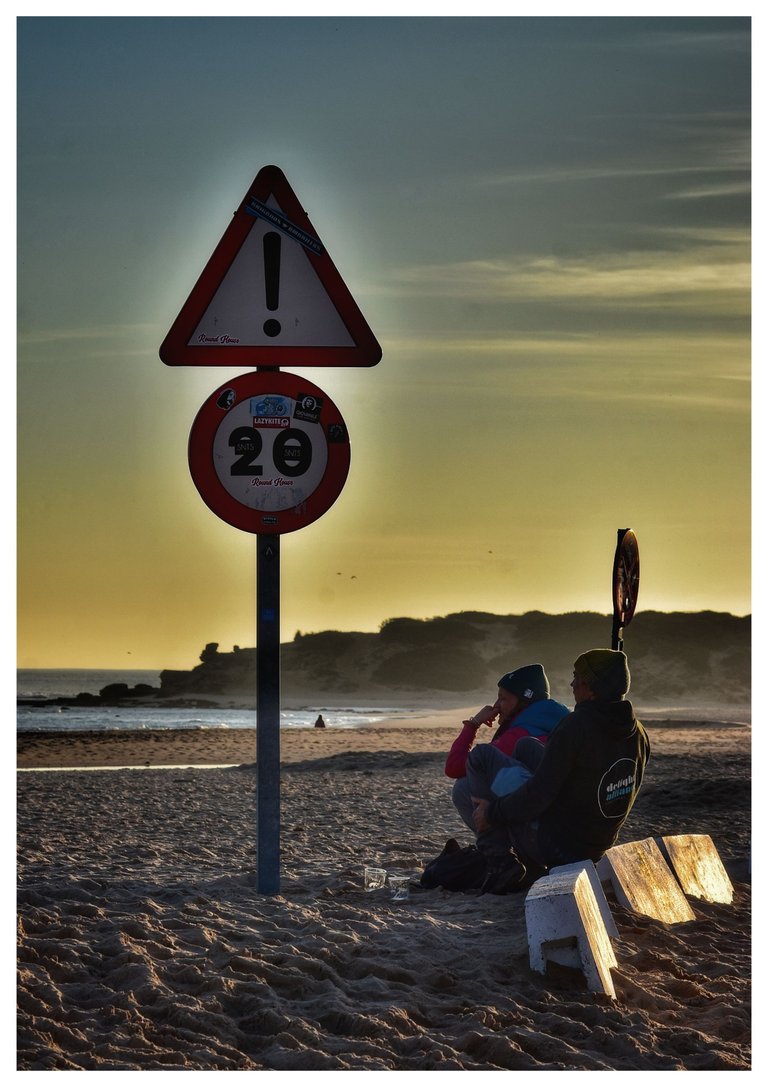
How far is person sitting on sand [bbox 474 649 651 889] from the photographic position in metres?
4.75

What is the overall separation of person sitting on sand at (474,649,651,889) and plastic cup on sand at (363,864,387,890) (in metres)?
0.74

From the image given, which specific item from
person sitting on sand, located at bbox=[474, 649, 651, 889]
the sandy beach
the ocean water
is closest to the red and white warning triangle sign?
person sitting on sand, located at bbox=[474, 649, 651, 889]

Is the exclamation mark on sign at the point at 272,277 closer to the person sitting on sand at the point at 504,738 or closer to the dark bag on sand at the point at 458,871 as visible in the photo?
the person sitting on sand at the point at 504,738

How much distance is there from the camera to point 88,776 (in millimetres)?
13320

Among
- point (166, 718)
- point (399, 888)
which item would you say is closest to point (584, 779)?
point (399, 888)

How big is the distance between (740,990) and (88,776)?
34.0 ft

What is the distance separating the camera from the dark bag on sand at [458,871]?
5.39m

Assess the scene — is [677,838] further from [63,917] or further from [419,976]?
[63,917]

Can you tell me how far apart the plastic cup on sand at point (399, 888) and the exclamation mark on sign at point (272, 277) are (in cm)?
265

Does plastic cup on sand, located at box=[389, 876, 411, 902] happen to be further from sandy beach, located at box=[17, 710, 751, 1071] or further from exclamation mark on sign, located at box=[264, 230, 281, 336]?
exclamation mark on sign, located at box=[264, 230, 281, 336]

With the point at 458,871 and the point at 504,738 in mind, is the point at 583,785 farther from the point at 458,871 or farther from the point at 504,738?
the point at 458,871

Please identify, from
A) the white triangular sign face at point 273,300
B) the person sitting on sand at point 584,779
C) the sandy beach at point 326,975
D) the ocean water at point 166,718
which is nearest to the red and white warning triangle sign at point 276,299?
the white triangular sign face at point 273,300

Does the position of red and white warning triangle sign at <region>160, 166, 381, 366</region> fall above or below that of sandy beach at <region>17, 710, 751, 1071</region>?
above

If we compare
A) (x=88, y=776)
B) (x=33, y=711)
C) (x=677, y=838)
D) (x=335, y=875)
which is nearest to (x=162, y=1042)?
(x=335, y=875)
